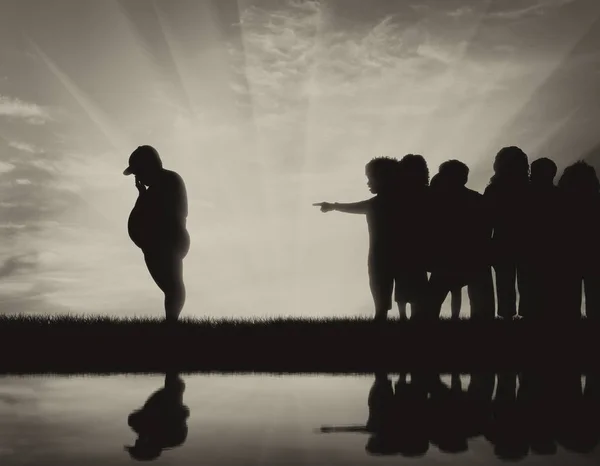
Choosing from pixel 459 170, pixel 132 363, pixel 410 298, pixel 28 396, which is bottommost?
pixel 28 396

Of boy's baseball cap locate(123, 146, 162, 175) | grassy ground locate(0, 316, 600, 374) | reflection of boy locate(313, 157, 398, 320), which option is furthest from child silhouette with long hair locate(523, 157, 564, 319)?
boy's baseball cap locate(123, 146, 162, 175)

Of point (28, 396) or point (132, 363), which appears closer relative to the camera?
point (28, 396)

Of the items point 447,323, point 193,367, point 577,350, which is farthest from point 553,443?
point 447,323

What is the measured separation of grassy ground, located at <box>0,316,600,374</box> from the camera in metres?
8.47

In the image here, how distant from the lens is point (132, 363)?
872 cm

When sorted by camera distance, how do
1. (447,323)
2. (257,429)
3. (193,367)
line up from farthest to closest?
1. (447,323)
2. (193,367)
3. (257,429)

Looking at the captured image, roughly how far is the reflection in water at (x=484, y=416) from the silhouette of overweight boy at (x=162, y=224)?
526cm

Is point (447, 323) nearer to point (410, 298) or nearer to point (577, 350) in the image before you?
point (410, 298)

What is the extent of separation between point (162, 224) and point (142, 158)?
3.69 ft

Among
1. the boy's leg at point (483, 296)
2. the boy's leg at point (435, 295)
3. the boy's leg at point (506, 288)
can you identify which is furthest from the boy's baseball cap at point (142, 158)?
the boy's leg at point (506, 288)

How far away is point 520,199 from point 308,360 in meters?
4.53

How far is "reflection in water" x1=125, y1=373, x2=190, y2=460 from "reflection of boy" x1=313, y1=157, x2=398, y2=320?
5.45m

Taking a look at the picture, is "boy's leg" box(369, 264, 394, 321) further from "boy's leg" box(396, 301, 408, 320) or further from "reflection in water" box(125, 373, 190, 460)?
"reflection in water" box(125, 373, 190, 460)

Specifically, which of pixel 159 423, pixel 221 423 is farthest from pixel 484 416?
pixel 159 423
